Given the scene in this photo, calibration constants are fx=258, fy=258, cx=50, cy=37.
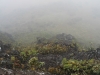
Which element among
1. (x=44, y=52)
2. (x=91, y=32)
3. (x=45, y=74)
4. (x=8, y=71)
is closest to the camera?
(x=8, y=71)

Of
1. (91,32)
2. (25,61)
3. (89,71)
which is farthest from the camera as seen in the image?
(91,32)

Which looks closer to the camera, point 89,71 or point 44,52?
point 89,71

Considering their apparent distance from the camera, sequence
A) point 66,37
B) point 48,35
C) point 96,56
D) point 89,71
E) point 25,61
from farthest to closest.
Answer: point 48,35 → point 66,37 → point 96,56 → point 25,61 → point 89,71

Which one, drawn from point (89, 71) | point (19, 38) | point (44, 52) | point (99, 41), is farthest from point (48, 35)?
point (89, 71)

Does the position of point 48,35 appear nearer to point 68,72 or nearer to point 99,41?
point 99,41

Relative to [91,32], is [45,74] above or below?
below

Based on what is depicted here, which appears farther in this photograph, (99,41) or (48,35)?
(48,35)

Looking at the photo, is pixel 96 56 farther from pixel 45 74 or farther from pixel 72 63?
pixel 45 74

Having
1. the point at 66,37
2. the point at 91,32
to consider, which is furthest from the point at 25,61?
the point at 91,32

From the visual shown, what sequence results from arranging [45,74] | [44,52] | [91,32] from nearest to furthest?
[45,74], [44,52], [91,32]
